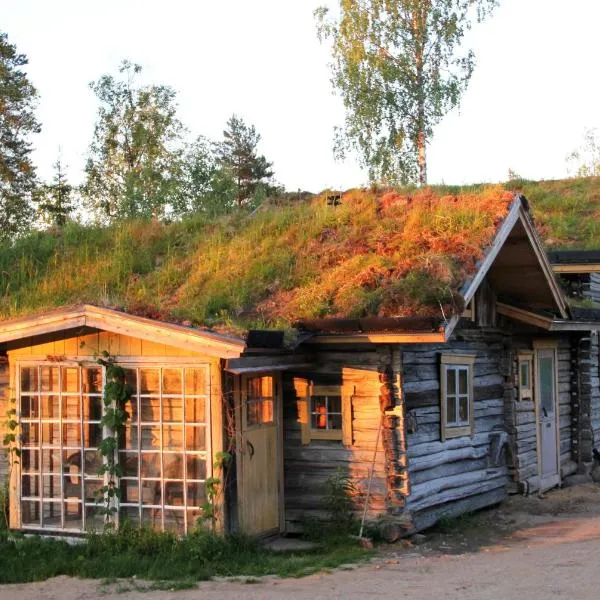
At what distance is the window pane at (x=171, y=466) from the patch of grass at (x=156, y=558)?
67cm

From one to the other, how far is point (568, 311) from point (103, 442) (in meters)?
8.11

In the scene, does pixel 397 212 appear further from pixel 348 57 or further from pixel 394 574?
pixel 348 57

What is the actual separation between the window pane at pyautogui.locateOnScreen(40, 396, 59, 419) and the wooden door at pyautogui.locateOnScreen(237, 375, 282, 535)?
2345 mm

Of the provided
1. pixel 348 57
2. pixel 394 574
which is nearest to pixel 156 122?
pixel 348 57

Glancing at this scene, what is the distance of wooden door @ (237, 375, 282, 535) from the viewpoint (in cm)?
1083

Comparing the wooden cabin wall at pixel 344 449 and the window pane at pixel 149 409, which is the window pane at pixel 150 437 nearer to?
the window pane at pixel 149 409

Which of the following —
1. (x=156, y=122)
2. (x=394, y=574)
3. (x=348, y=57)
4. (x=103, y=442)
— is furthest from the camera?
(x=156, y=122)

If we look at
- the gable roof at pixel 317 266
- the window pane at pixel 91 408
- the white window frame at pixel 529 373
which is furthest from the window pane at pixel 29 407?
the white window frame at pixel 529 373

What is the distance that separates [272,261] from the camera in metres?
14.0

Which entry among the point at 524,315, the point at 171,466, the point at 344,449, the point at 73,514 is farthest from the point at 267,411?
the point at 524,315

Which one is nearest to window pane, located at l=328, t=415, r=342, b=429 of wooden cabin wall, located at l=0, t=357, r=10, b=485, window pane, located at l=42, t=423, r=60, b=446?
window pane, located at l=42, t=423, r=60, b=446

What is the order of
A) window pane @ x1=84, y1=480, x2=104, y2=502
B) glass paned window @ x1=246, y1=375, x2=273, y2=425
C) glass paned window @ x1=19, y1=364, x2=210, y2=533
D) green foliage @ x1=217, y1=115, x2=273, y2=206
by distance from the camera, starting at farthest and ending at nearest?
green foliage @ x1=217, y1=115, x2=273, y2=206 → glass paned window @ x1=246, y1=375, x2=273, y2=425 → window pane @ x1=84, y1=480, x2=104, y2=502 → glass paned window @ x1=19, y1=364, x2=210, y2=533

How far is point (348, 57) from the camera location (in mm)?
31328

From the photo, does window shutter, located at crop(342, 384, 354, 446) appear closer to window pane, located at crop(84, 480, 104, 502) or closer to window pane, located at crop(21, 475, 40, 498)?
window pane, located at crop(84, 480, 104, 502)
